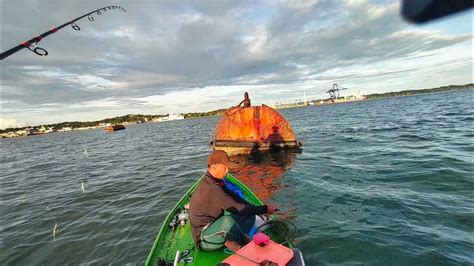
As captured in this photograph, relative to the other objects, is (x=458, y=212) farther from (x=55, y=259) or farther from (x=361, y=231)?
(x=55, y=259)

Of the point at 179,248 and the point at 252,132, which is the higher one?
the point at 252,132

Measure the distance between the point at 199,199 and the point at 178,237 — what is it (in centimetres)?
161

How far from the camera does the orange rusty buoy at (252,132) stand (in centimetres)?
1805

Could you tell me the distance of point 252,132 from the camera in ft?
59.8

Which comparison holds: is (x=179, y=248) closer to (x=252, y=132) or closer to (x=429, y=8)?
(x=429, y=8)

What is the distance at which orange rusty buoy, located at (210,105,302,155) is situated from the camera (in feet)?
59.2

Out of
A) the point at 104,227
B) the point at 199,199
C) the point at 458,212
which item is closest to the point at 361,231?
the point at 458,212

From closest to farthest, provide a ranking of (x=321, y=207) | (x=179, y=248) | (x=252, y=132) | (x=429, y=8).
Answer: (x=429, y=8), (x=179, y=248), (x=321, y=207), (x=252, y=132)

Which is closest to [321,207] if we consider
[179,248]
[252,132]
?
[179,248]

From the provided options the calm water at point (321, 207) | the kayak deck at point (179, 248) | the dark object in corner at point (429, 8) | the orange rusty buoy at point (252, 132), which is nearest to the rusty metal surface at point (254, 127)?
the orange rusty buoy at point (252, 132)

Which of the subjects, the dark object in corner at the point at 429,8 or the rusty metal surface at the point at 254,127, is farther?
the rusty metal surface at the point at 254,127

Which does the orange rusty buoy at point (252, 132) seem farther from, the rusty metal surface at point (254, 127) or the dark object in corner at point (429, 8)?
the dark object in corner at point (429, 8)

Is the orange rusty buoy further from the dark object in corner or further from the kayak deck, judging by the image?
the dark object in corner

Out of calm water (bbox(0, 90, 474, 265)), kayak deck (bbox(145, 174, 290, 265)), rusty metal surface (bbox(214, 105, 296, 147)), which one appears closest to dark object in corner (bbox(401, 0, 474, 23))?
kayak deck (bbox(145, 174, 290, 265))
